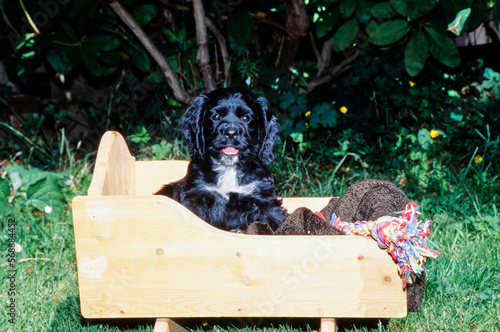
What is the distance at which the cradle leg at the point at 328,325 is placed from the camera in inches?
90.8

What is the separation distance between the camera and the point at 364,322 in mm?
2643

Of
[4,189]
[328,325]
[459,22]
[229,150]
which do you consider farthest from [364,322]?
[4,189]

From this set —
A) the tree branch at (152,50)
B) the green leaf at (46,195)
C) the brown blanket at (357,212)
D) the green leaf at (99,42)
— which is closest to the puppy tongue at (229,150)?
the brown blanket at (357,212)

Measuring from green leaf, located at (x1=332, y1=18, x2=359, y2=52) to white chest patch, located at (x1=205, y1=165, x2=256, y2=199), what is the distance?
165 centimetres

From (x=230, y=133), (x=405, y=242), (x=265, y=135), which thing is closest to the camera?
(x=405, y=242)

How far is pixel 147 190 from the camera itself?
11.7 ft

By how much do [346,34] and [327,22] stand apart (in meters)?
0.21

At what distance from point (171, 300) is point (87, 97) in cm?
359

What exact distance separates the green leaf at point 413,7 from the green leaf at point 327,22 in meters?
0.59

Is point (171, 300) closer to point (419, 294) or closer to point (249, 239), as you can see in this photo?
point (249, 239)

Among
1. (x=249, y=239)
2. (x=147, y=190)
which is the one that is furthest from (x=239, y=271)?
(x=147, y=190)

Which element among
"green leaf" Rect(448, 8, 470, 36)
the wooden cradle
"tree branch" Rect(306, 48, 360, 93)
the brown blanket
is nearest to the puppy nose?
the brown blanket

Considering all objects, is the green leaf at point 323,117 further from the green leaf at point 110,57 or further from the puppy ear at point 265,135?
the green leaf at point 110,57

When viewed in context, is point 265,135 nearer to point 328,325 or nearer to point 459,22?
point 328,325
